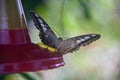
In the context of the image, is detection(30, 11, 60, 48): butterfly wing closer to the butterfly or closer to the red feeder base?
the butterfly

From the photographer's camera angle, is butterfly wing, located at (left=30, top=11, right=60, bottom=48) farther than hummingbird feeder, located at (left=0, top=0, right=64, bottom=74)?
Yes

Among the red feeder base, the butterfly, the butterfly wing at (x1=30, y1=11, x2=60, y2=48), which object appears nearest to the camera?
the red feeder base

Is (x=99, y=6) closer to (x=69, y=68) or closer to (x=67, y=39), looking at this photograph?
(x=67, y=39)

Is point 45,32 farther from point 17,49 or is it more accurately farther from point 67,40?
point 17,49

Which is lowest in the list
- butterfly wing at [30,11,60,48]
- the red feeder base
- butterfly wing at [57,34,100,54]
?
butterfly wing at [57,34,100,54]

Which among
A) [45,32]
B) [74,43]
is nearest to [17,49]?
[45,32]

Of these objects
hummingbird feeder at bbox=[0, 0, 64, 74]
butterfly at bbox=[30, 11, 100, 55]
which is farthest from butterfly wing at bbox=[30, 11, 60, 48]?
hummingbird feeder at bbox=[0, 0, 64, 74]
